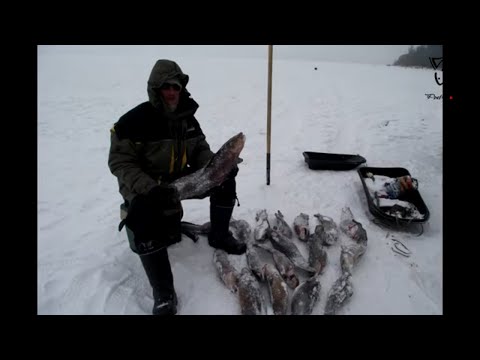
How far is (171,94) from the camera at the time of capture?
2.85m

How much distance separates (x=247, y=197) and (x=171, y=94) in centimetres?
218

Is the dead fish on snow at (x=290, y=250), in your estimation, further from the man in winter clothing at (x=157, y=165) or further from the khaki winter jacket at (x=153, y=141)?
the khaki winter jacket at (x=153, y=141)

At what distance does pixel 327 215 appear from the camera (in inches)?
164

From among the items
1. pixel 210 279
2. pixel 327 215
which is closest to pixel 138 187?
pixel 210 279

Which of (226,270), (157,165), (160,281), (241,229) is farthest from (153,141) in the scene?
(241,229)

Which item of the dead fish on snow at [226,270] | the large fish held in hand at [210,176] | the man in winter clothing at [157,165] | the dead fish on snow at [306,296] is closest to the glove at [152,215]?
the man in winter clothing at [157,165]

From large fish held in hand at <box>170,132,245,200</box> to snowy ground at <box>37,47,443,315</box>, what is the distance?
93 centimetres

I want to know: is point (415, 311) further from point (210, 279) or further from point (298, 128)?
point (298, 128)

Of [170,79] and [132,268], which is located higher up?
[170,79]

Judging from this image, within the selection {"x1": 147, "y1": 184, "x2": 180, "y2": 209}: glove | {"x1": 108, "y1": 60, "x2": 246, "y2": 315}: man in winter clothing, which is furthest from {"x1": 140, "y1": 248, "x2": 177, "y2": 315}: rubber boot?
{"x1": 147, "y1": 184, "x2": 180, "y2": 209}: glove

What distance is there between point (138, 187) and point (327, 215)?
2.65 metres

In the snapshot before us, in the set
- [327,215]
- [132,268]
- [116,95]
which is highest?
[116,95]

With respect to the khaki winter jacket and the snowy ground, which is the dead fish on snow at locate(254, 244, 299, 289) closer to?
the snowy ground
